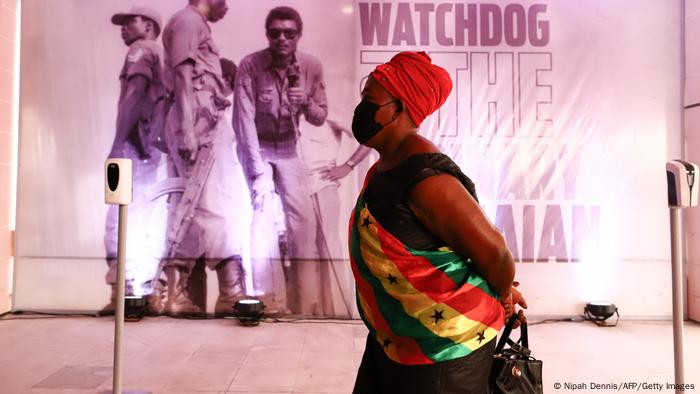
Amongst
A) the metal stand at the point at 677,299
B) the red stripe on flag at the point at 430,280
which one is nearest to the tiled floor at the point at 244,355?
the metal stand at the point at 677,299

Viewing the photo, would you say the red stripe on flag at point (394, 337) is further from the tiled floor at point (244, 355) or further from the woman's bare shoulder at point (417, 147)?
the tiled floor at point (244, 355)

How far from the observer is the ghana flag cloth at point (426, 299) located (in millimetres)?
1126

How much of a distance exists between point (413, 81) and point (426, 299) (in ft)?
1.63

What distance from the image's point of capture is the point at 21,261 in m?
4.75

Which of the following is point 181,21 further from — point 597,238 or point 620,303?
point 620,303

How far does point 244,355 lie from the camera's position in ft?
11.8

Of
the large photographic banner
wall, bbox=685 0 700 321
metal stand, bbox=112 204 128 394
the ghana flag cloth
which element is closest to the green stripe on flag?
the ghana flag cloth

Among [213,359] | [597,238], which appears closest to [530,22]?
[597,238]

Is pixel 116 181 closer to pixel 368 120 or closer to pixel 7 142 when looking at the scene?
pixel 368 120

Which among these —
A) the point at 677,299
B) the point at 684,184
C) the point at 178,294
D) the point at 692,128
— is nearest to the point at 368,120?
the point at 684,184

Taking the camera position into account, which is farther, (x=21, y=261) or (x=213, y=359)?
(x=21, y=261)

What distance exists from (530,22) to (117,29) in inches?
145

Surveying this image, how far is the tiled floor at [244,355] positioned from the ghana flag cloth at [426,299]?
1.95m

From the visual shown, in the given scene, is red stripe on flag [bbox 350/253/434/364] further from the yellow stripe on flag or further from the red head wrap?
the red head wrap
